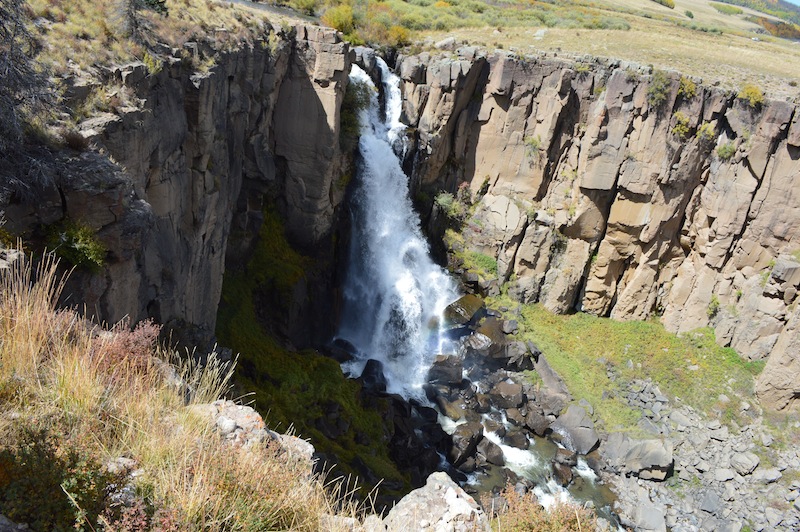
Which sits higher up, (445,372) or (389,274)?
(389,274)

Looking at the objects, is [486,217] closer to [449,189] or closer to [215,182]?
[449,189]

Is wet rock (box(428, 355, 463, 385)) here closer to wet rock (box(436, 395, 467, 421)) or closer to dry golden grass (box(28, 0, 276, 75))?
wet rock (box(436, 395, 467, 421))

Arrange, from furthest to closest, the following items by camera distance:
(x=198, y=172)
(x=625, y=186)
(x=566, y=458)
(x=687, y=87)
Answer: (x=625, y=186), (x=687, y=87), (x=566, y=458), (x=198, y=172)

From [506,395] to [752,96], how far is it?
1660cm

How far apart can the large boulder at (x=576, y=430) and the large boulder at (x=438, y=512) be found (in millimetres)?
17476

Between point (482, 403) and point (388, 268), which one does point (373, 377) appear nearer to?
point (482, 403)

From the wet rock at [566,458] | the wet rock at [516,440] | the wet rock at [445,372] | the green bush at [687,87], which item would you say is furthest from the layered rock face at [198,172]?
the green bush at [687,87]

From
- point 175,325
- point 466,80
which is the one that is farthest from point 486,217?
point 175,325

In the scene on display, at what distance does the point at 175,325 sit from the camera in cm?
1363

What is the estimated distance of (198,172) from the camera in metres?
15.3

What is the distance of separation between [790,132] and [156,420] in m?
26.7

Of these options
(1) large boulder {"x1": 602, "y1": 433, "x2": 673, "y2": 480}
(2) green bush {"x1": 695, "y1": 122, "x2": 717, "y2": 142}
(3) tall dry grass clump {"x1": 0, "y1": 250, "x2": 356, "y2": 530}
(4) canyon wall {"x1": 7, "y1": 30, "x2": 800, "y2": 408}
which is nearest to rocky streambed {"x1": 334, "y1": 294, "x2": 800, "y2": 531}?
(1) large boulder {"x1": 602, "y1": 433, "x2": 673, "y2": 480}

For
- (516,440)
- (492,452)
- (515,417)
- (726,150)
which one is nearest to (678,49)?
(726,150)

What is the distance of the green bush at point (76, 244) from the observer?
8.18 m
